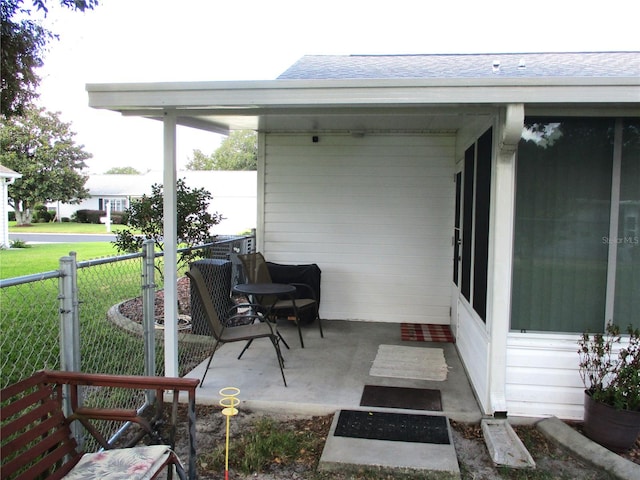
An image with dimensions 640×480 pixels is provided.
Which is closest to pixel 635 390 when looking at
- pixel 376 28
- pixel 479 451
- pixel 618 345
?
pixel 618 345

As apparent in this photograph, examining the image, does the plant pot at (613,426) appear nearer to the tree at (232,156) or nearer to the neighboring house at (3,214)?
the neighboring house at (3,214)

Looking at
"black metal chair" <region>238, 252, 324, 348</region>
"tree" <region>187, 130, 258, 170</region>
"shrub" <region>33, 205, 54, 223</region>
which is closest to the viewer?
"black metal chair" <region>238, 252, 324, 348</region>

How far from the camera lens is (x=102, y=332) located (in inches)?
195

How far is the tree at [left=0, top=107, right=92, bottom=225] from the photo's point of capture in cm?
2812

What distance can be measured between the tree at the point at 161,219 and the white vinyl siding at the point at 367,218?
81cm

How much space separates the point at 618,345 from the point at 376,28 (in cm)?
1396

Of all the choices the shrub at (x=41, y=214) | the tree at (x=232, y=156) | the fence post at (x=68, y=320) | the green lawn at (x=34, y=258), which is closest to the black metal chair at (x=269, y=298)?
the fence post at (x=68, y=320)

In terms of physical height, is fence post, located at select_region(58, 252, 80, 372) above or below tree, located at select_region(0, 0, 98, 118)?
Result: below

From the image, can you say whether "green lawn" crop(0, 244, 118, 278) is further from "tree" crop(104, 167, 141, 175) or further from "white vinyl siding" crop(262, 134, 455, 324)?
"tree" crop(104, 167, 141, 175)

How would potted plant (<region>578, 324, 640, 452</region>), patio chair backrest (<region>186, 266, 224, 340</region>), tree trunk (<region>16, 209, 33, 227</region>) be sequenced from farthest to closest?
1. tree trunk (<region>16, 209, 33, 227</region>)
2. patio chair backrest (<region>186, 266, 224, 340</region>)
3. potted plant (<region>578, 324, 640, 452</region>)

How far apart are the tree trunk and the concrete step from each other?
32407 millimetres

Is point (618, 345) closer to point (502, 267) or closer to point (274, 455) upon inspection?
point (502, 267)

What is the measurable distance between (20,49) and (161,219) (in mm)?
3613

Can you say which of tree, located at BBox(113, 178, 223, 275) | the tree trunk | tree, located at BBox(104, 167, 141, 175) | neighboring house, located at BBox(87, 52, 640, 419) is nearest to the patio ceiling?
neighboring house, located at BBox(87, 52, 640, 419)
